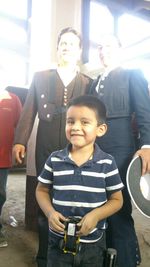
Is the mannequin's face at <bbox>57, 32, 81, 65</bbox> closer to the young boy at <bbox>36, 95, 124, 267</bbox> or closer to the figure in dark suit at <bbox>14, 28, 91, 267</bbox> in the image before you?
the figure in dark suit at <bbox>14, 28, 91, 267</bbox>

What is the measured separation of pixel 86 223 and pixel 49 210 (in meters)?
0.15

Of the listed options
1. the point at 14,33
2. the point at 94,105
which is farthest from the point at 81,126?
the point at 14,33

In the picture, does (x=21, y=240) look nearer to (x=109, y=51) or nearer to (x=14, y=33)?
(x=109, y=51)

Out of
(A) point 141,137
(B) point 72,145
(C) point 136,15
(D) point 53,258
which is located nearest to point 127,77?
(A) point 141,137

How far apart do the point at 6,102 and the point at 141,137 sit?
3.44 ft

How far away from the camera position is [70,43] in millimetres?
1476

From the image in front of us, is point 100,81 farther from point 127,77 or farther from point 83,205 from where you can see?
point 83,205

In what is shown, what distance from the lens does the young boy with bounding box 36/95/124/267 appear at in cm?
105

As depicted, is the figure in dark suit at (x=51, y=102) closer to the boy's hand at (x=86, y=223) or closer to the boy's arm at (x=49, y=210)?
the boy's arm at (x=49, y=210)

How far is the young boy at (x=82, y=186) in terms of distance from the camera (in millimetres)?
1051

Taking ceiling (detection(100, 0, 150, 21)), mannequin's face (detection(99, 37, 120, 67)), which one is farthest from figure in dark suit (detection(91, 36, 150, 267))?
ceiling (detection(100, 0, 150, 21))

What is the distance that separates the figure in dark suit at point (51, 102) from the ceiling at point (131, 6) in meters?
2.28

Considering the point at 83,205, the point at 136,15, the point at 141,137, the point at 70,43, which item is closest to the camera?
the point at 83,205

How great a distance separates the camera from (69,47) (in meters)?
1.48
